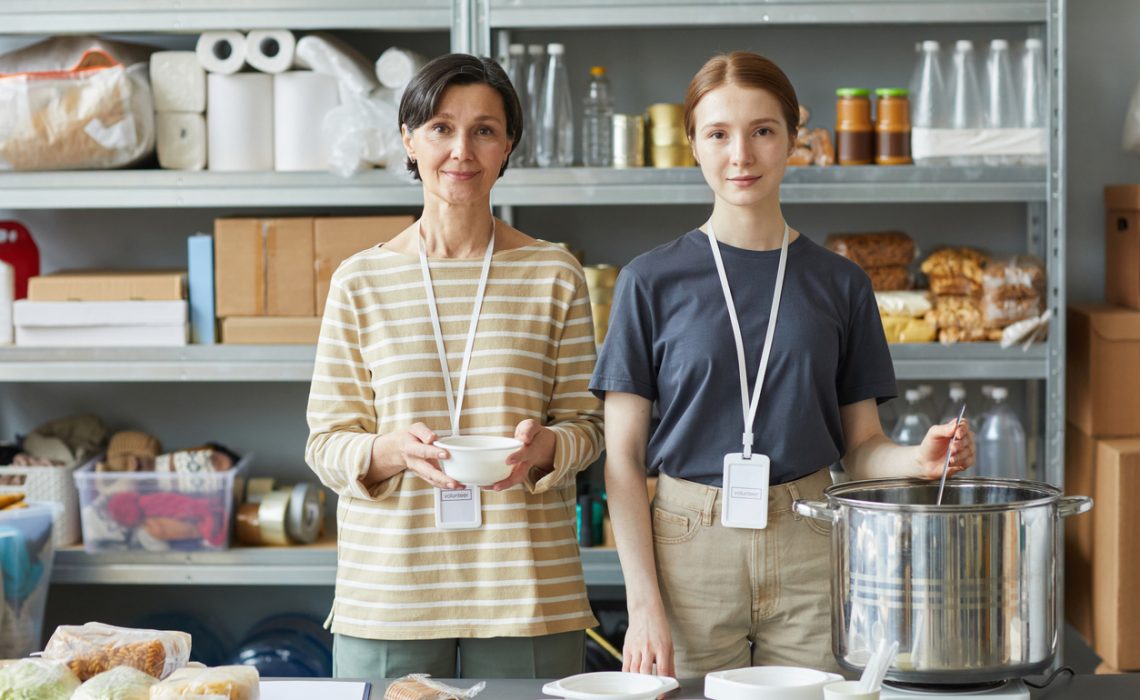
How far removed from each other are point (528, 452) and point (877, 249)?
4.64ft

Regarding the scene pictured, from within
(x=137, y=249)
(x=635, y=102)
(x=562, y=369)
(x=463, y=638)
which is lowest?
(x=463, y=638)

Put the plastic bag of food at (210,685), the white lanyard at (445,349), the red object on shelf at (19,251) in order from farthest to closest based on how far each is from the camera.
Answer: the red object on shelf at (19,251) → the white lanyard at (445,349) → the plastic bag of food at (210,685)

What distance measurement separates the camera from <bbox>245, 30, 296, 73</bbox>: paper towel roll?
2.67 meters

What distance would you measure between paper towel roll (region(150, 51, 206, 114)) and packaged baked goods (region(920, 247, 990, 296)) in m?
1.62

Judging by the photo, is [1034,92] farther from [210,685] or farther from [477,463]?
[210,685]

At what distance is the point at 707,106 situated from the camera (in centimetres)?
148

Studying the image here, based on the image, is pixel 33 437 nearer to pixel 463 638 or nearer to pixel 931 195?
pixel 463 638

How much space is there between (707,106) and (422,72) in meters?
0.37

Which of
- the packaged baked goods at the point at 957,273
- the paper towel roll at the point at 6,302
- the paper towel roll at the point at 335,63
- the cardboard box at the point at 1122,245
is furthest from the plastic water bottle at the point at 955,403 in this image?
the paper towel roll at the point at 6,302

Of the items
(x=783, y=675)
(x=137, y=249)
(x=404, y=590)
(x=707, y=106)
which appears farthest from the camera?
(x=137, y=249)

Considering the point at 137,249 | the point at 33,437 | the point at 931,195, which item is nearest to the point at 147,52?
the point at 137,249

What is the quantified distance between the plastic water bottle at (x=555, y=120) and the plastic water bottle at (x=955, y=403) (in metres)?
0.98

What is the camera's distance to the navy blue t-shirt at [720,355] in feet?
4.90

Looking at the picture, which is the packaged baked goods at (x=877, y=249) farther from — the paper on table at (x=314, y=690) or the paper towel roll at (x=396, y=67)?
the paper on table at (x=314, y=690)
